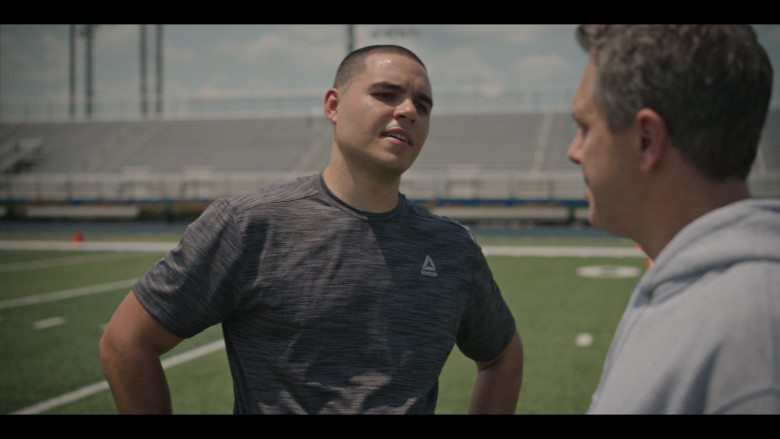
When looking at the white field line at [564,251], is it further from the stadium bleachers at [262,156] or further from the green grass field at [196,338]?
the stadium bleachers at [262,156]

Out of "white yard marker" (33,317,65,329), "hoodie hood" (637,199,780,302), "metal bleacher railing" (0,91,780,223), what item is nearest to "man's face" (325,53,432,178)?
"hoodie hood" (637,199,780,302)

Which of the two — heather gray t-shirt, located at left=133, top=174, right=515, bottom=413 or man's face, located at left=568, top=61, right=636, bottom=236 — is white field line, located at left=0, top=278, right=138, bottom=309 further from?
man's face, located at left=568, top=61, right=636, bottom=236

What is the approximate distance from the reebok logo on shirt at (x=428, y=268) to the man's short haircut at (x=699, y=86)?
105 centimetres

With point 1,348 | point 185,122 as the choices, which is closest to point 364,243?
point 1,348

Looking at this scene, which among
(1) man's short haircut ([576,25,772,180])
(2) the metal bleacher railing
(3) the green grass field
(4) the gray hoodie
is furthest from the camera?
(2) the metal bleacher railing

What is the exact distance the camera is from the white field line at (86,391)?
453cm

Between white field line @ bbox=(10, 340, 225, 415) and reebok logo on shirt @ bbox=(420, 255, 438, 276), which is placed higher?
reebok logo on shirt @ bbox=(420, 255, 438, 276)

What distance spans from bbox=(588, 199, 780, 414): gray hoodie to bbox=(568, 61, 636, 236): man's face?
0.15 meters

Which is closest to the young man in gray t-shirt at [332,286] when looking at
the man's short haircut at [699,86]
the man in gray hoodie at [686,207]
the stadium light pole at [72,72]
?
the man in gray hoodie at [686,207]

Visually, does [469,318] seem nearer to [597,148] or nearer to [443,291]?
[443,291]

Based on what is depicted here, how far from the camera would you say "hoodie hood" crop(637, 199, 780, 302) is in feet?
2.64

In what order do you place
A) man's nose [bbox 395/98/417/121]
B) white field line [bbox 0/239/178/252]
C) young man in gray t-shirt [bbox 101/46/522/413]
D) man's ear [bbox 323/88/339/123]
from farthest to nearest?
white field line [bbox 0/239/178/252] → man's ear [bbox 323/88/339/123] → man's nose [bbox 395/98/417/121] → young man in gray t-shirt [bbox 101/46/522/413]

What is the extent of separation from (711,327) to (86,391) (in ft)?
17.0

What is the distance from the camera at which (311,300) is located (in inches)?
71.1
